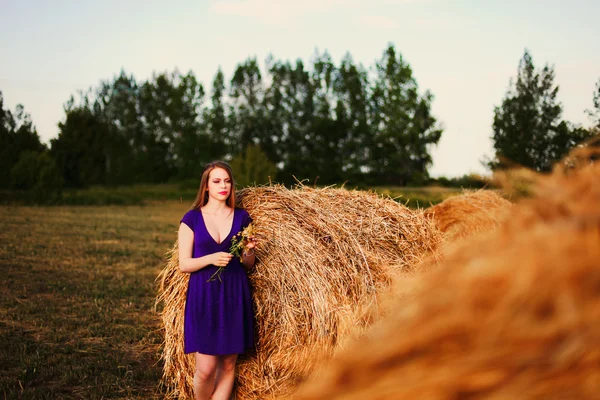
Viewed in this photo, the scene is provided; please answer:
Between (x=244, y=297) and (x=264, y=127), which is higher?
(x=264, y=127)

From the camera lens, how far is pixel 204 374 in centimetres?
436

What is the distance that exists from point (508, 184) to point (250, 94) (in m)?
56.4

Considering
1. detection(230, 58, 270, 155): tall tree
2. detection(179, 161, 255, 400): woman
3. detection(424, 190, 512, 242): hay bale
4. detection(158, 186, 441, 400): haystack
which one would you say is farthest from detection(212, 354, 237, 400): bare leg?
detection(230, 58, 270, 155): tall tree

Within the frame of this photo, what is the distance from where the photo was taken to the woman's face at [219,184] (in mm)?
4594

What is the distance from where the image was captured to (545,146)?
3178 cm

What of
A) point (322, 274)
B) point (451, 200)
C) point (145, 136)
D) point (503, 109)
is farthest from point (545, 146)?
point (145, 136)

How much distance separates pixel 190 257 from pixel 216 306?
0.46 m

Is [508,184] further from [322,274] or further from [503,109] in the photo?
[503,109]

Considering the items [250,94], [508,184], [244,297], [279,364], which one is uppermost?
[250,94]

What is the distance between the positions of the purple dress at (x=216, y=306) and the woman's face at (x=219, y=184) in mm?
222

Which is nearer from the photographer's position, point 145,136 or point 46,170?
point 46,170

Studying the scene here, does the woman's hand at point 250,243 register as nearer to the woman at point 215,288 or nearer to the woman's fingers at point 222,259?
the woman at point 215,288

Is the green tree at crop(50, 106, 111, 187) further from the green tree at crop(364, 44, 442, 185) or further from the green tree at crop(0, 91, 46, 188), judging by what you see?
the green tree at crop(364, 44, 442, 185)

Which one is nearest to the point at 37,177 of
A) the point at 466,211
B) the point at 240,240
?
the point at 466,211
